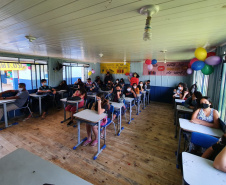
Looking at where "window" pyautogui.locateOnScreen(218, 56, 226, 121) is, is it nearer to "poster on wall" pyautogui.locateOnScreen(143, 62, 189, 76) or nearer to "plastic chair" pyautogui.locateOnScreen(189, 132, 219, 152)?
"plastic chair" pyautogui.locateOnScreen(189, 132, 219, 152)

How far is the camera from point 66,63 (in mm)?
8078

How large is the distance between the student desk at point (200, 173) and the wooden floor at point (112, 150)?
105 cm

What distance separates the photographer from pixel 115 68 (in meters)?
10.0

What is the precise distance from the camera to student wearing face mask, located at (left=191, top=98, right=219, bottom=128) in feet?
7.68

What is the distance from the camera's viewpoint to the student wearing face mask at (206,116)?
2.34 meters

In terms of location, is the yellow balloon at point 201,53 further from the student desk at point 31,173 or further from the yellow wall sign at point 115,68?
the yellow wall sign at point 115,68

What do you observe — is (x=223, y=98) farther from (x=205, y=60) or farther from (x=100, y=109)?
(x=100, y=109)

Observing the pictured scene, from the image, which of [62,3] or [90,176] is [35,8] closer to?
[62,3]

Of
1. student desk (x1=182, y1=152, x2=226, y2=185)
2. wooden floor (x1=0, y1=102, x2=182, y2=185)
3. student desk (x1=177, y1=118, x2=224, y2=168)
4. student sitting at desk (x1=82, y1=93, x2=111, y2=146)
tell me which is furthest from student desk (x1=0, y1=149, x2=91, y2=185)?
student desk (x1=177, y1=118, x2=224, y2=168)

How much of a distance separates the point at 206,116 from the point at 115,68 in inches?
320

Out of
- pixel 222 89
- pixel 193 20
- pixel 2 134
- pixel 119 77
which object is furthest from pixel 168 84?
pixel 2 134

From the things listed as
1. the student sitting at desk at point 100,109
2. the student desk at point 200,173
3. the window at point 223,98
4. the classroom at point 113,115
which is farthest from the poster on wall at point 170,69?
the student desk at point 200,173

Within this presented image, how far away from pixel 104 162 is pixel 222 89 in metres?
3.23

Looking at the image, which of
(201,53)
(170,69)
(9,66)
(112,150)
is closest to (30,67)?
(9,66)
